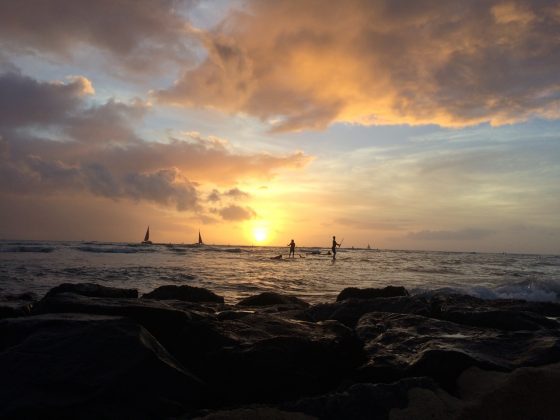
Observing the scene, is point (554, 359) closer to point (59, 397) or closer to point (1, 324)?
point (59, 397)

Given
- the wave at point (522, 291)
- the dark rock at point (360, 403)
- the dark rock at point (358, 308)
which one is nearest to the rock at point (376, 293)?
the dark rock at point (358, 308)

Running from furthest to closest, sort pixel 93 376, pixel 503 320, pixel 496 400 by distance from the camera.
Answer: pixel 503 320 < pixel 93 376 < pixel 496 400

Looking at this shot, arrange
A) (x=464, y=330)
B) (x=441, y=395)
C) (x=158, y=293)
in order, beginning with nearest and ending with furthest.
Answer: (x=441, y=395) → (x=464, y=330) → (x=158, y=293)

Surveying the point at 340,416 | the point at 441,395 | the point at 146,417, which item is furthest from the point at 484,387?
the point at 146,417

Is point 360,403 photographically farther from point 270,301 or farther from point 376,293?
point 376,293

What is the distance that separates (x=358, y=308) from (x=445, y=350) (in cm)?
373

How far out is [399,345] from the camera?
188 inches

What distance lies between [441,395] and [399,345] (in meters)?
1.45

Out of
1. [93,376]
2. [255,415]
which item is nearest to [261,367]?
[255,415]

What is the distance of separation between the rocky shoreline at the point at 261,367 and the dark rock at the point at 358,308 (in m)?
1.60

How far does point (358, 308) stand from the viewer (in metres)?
7.76

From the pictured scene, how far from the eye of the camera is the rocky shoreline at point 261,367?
3.14 metres

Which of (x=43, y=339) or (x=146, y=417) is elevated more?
(x=43, y=339)

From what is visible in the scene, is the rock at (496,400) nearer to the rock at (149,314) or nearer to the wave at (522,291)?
the rock at (149,314)
